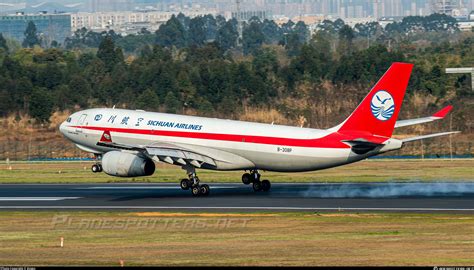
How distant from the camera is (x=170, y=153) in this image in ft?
186

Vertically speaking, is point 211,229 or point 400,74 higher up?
point 400,74

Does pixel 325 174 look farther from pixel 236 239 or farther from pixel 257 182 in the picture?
pixel 236 239

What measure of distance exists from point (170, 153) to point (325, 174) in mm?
18004

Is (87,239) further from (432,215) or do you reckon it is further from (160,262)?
(432,215)

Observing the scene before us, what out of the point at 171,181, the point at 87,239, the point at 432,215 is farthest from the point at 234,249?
the point at 171,181

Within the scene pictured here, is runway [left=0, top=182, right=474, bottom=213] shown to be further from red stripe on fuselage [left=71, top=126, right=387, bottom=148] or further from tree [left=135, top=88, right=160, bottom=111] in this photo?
tree [left=135, top=88, right=160, bottom=111]

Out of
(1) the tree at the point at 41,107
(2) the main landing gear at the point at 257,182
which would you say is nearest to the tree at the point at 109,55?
(1) the tree at the point at 41,107

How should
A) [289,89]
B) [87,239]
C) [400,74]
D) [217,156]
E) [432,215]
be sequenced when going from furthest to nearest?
[289,89], [217,156], [400,74], [432,215], [87,239]

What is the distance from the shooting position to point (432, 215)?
45.8m

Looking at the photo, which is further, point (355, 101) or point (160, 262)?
point (355, 101)

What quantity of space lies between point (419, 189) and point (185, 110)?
6705cm

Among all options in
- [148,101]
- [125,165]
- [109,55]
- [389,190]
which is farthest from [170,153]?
[109,55]

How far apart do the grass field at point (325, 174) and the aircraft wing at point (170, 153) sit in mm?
10379

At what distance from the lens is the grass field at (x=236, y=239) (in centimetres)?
3466
